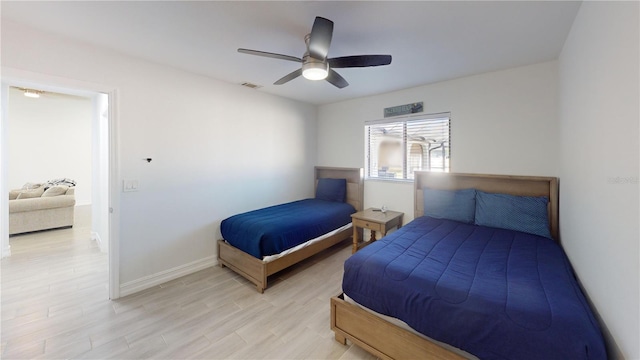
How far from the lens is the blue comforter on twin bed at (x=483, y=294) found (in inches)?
44.1

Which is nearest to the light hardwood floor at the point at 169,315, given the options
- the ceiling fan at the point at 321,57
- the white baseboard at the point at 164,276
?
the white baseboard at the point at 164,276

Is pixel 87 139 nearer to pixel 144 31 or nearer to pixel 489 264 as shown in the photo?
pixel 144 31

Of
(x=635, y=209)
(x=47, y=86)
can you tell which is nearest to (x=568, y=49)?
(x=635, y=209)

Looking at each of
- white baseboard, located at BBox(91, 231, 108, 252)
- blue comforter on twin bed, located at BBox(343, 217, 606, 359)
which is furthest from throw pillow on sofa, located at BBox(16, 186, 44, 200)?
blue comforter on twin bed, located at BBox(343, 217, 606, 359)

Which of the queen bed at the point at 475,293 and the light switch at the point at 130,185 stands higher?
the light switch at the point at 130,185

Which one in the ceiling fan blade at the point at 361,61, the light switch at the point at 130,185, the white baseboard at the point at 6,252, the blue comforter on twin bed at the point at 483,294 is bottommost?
the white baseboard at the point at 6,252

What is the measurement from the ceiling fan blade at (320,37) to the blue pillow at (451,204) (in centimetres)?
227

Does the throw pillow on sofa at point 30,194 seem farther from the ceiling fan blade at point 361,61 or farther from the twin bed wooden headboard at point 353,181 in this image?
the ceiling fan blade at point 361,61

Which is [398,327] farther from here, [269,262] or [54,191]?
[54,191]

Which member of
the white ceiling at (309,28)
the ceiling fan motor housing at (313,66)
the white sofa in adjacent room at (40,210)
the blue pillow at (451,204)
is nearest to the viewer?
the white ceiling at (309,28)

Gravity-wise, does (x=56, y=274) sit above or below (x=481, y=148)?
below

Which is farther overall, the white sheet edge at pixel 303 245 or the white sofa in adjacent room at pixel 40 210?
the white sofa in adjacent room at pixel 40 210

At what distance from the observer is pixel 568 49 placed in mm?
2041

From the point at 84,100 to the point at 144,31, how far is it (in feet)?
21.6
